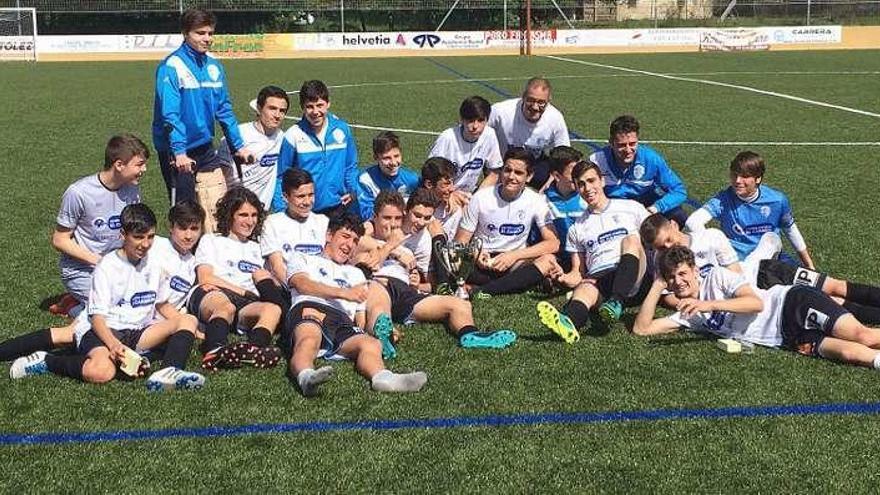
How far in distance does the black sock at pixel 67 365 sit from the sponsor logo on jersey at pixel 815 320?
4.11 m

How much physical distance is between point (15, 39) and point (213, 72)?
35.0 m

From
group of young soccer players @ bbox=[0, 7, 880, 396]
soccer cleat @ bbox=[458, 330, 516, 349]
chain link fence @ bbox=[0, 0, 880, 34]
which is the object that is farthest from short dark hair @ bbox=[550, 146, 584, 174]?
→ chain link fence @ bbox=[0, 0, 880, 34]

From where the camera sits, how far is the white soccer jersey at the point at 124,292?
5.07 meters

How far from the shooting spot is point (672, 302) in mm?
6324

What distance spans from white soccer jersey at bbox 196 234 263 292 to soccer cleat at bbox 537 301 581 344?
1942 mm

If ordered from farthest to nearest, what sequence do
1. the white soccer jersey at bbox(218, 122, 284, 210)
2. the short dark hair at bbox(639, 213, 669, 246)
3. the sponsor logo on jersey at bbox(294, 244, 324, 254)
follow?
the white soccer jersey at bbox(218, 122, 284, 210), the sponsor logo on jersey at bbox(294, 244, 324, 254), the short dark hair at bbox(639, 213, 669, 246)

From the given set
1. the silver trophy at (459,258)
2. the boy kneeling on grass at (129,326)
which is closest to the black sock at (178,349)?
the boy kneeling on grass at (129,326)

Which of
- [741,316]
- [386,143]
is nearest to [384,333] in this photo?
[741,316]

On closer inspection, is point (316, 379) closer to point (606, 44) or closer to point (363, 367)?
point (363, 367)

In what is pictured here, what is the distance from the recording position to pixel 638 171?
7246 mm

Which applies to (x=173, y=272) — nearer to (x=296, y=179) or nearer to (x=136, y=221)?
(x=136, y=221)

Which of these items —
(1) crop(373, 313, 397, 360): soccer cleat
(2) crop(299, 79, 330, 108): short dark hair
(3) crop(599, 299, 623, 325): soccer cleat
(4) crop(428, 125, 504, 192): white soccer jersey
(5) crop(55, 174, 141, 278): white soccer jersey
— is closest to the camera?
(1) crop(373, 313, 397, 360): soccer cleat

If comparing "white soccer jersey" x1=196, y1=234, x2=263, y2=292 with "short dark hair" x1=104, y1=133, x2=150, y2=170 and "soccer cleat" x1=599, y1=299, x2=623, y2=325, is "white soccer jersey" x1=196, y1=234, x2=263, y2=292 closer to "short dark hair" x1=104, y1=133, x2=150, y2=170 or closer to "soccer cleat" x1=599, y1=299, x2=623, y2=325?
"short dark hair" x1=104, y1=133, x2=150, y2=170

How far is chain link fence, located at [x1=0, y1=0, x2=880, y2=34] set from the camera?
4346cm
